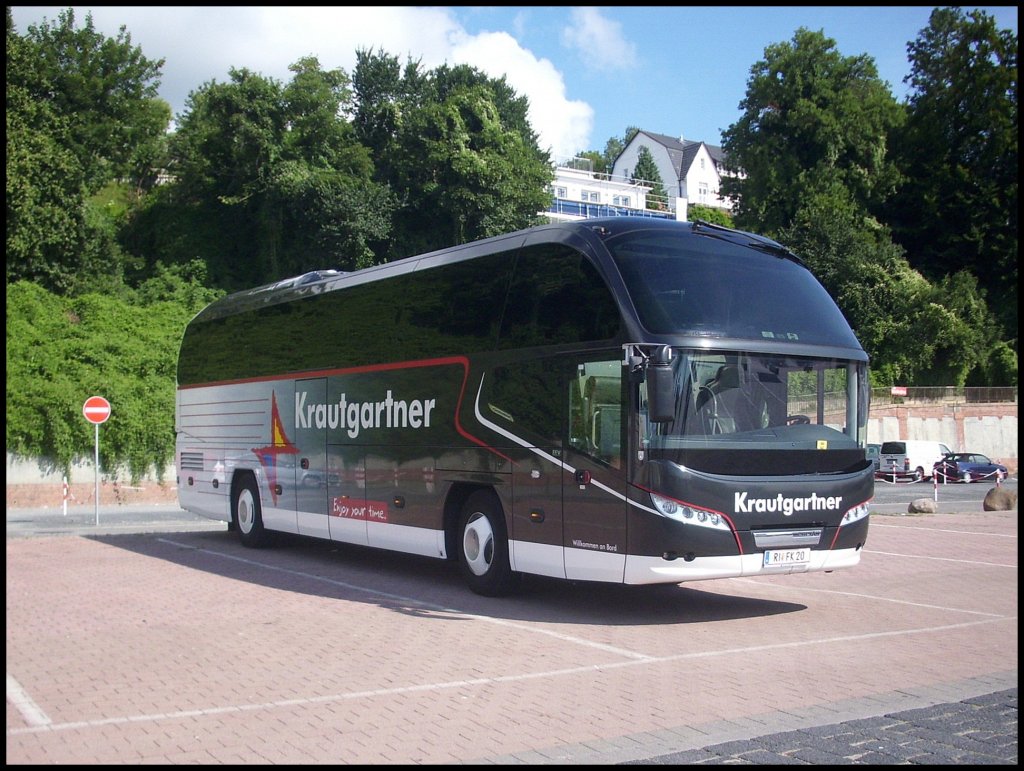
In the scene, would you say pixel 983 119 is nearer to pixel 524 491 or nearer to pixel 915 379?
pixel 915 379

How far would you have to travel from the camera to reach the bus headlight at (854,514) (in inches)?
448

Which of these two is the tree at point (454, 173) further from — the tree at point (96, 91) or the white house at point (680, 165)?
the white house at point (680, 165)

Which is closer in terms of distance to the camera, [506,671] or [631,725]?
[631,725]

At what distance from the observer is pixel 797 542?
11.0m

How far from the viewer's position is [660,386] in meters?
10.1

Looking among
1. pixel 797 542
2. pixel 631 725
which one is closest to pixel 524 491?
pixel 797 542

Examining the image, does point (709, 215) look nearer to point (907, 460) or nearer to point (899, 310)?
point (899, 310)

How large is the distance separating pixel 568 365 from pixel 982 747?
6.00 m

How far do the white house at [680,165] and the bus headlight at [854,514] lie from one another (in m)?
104

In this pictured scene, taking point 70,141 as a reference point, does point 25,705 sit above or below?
below

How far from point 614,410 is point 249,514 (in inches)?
375

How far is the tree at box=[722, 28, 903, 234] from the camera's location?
60.8 meters

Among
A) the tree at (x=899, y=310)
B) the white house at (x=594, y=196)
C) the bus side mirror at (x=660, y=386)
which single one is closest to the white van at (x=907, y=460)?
the tree at (x=899, y=310)

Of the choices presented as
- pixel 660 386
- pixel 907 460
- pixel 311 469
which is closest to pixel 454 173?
pixel 907 460
